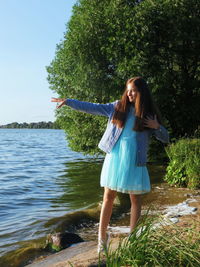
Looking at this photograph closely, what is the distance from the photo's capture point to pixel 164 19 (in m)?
15.1

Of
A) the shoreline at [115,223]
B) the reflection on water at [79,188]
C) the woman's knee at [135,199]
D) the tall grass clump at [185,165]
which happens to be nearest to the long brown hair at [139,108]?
the woman's knee at [135,199]

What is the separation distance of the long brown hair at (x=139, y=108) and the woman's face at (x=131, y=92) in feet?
0.09

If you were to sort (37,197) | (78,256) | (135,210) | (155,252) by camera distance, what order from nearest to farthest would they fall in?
(155,252) → (135,210) → (78,256) → (37,197)

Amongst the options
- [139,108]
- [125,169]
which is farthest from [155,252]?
[139,108]

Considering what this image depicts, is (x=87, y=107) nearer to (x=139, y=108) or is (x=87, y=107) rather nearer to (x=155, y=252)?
(x=139, y=108)

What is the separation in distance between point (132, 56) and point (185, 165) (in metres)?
5.26

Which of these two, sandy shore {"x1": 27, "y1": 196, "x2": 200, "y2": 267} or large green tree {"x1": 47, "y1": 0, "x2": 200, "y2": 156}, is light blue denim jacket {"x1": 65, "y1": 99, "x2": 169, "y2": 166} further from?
large green tree {"x1": 47, "y1": 0, "x2": 200, "y2": 156}

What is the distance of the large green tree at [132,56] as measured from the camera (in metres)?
14.5

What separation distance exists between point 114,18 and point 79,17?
2022mm

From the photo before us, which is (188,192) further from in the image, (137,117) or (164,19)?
(164,19)

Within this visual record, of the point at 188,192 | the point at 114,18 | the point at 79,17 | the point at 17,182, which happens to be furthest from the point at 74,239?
the point at 79,17

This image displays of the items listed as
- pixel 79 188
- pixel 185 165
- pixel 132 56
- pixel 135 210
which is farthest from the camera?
pixel 132 56

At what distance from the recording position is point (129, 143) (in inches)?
173

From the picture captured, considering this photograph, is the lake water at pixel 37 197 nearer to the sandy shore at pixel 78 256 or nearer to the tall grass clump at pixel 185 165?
the sandy shore at pixel 78 256
